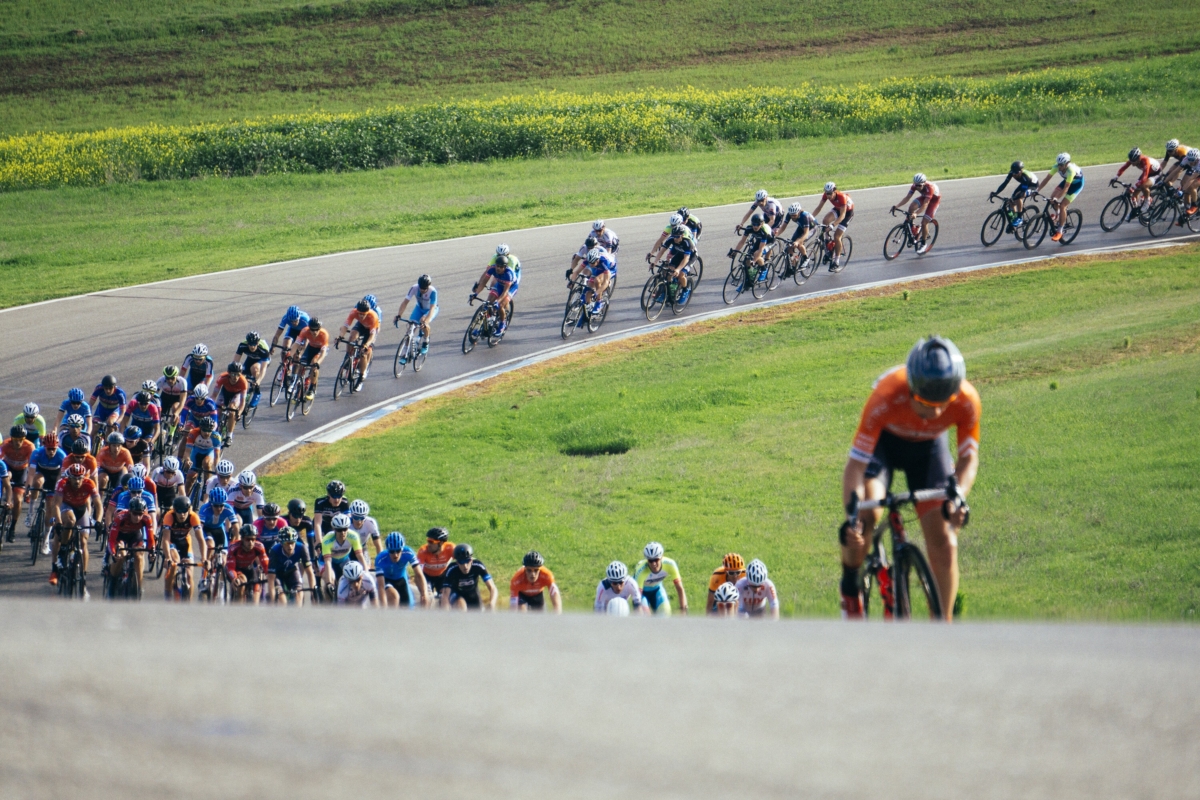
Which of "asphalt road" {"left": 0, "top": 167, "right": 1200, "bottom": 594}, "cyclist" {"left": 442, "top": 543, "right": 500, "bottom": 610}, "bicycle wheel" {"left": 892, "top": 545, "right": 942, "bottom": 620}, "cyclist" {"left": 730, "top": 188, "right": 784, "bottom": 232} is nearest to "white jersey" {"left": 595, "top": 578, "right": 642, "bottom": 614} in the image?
"cyclist" {"left": 442, "top": 543, "right": 500, "bottom": 610}

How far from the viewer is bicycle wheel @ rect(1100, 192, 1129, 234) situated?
114 feet

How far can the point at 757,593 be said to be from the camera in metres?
13.0

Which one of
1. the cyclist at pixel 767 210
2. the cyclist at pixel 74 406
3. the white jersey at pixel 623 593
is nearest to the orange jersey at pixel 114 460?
the cyclist at pixel 74 406

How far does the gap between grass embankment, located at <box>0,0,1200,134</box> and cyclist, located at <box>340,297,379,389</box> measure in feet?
131

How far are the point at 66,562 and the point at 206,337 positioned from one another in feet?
40.9

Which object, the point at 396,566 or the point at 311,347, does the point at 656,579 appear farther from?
the point at 311,347

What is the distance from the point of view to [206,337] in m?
27.8

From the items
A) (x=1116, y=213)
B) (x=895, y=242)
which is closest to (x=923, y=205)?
(x=895, y=242)

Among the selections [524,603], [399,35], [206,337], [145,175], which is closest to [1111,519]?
[524,603]

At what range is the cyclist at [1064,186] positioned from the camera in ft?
104

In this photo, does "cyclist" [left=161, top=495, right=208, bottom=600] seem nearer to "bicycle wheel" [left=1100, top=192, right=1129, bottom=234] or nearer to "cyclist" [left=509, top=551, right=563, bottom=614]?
"cyclist" [left=509, top=551, right=563, bottom=614]

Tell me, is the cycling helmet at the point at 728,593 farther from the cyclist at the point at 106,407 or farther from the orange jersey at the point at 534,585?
the cyclist at the point at 106,407

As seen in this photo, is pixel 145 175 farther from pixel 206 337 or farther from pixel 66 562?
pixel 66 562

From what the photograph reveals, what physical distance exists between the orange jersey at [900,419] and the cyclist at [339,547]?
969 cm
